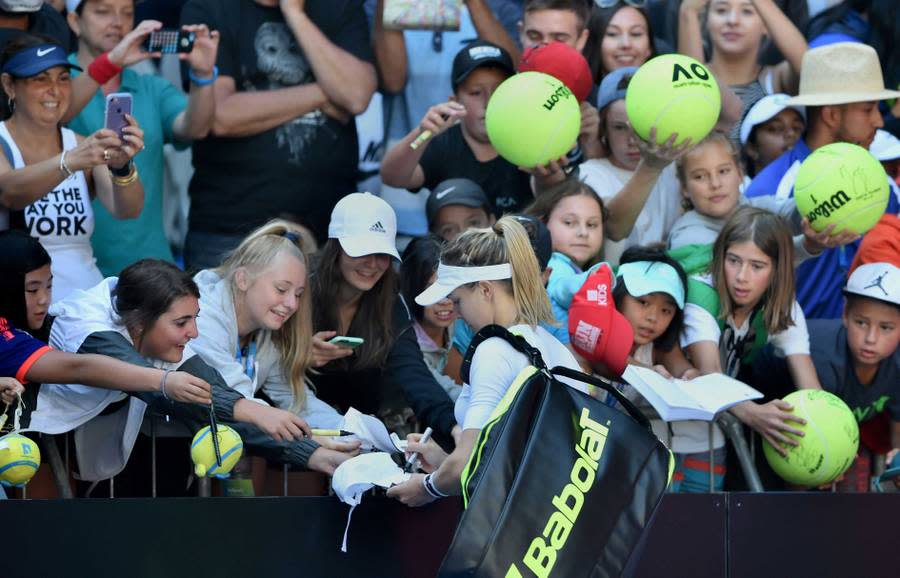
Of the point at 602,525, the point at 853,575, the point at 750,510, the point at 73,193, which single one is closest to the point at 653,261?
the point at 750,510

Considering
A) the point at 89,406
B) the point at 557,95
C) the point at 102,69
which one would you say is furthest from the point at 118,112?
the point at 557,95

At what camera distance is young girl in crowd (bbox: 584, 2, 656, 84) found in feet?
24.4

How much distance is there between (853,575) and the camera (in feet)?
20.1

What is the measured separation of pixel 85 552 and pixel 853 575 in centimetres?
298

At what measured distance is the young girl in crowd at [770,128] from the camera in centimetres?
744

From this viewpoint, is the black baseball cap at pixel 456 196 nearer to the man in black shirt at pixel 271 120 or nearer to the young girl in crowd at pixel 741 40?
the man in black shirt at pixel 271 120

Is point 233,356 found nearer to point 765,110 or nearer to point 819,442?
point 819,442

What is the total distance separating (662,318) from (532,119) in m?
0.98

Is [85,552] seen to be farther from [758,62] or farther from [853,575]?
[758,62]

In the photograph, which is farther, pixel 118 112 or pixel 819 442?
pixel 819 442

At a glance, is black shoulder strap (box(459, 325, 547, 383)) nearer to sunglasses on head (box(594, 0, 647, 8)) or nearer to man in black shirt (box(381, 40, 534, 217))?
man in black shirt (box(381, 40, 534, 217))

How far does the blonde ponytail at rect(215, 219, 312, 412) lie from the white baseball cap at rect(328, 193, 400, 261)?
0.80 feet

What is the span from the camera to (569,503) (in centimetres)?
455

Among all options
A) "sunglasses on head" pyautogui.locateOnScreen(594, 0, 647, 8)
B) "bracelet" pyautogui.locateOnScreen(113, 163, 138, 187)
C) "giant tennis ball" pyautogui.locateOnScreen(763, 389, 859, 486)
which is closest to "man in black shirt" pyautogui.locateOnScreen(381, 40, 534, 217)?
"sunglasses on head" pyautogui.locateOnScreen(594, 0, 647, 8)
